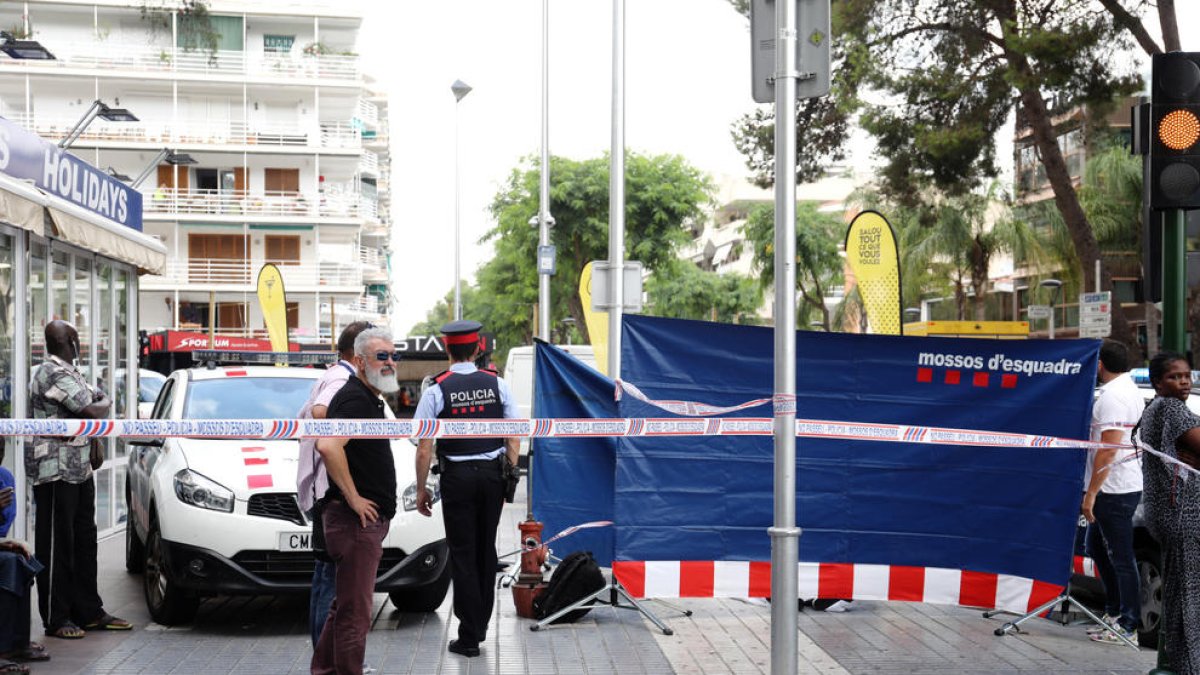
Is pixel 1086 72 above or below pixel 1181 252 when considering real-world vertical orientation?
above

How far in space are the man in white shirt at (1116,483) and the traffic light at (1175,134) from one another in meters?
1.80

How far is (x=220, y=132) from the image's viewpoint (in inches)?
2258

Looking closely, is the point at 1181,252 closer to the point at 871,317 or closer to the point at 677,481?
the point at 677,481

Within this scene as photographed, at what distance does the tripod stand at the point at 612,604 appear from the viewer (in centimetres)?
898

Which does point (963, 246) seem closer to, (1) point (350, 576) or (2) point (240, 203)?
(2) point (240, 203)

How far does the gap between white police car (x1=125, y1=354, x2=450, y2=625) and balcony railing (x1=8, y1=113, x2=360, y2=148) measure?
49.6 metres

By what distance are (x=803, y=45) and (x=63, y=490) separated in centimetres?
512

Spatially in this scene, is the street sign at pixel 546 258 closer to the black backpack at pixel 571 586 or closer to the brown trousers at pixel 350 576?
the black backpack at pixel 571 586

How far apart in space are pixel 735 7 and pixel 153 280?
38.0 meters

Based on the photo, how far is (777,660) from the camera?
653 cm

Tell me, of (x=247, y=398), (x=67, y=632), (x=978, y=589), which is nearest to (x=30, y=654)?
(x=67, y=632)

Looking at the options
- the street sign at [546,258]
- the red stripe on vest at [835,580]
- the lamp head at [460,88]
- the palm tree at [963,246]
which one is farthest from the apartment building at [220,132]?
the red stripe on vest at [835,580]

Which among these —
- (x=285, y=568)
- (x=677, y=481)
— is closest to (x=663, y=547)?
(x=677, y=481)

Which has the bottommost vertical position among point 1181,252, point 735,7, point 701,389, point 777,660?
point 777,660
